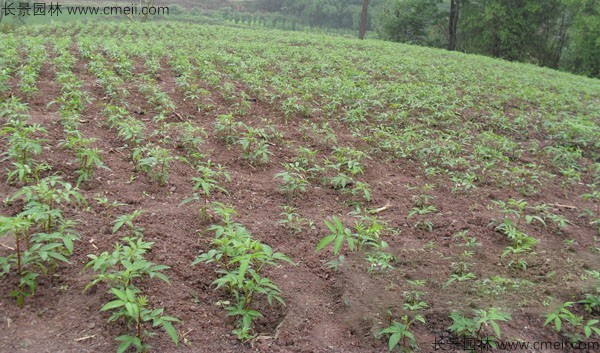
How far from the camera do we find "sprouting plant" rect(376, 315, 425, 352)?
204 centimetres

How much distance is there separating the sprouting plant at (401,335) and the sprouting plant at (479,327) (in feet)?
0.54

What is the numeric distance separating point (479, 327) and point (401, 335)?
0.38 meters

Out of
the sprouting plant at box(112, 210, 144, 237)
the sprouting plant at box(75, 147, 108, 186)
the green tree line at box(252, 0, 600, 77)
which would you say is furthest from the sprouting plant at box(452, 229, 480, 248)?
the green tree line at box(252, 0, 600, 77)

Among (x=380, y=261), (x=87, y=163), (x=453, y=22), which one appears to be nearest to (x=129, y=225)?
(x=87, y=163)

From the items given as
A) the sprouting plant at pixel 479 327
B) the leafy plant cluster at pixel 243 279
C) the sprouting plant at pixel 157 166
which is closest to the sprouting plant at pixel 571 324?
the sprouting plant at pixel 479 327

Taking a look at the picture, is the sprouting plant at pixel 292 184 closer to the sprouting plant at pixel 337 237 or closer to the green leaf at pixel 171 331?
the sprouting plant at pixel 337 237

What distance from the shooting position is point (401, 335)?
2.08 metres

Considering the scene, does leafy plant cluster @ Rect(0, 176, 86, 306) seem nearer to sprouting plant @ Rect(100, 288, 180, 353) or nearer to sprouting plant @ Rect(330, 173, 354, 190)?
sprouting plant @ Rect(100, 288, 180, 353)

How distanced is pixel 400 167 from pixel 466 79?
18.4ft

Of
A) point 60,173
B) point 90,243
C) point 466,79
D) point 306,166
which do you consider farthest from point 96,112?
point 466,79

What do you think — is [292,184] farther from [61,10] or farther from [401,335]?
[61,10]

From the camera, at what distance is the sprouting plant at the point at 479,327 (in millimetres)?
2111

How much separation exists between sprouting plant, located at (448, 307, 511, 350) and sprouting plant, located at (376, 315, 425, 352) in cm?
16

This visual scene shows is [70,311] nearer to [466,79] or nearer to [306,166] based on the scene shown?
[306,166]
